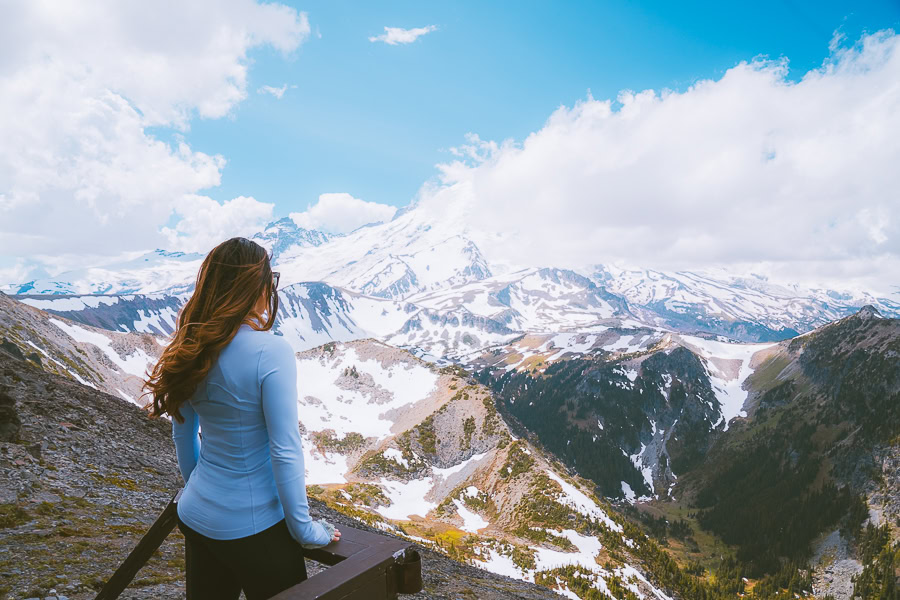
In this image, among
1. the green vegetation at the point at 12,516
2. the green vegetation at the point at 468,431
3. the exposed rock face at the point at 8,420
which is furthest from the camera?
the green vegetation at the point at 468,431

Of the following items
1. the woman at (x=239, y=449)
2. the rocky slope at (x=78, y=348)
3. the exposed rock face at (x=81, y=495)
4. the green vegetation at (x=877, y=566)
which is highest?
the rocky slope at (x=78, y=348)

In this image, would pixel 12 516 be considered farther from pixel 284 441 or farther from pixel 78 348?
pixel 78 348

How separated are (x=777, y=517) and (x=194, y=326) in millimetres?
203499

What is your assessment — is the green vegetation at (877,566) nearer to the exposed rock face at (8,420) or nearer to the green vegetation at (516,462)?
the green vegetation at (516,462)

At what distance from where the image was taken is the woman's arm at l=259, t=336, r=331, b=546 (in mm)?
3127

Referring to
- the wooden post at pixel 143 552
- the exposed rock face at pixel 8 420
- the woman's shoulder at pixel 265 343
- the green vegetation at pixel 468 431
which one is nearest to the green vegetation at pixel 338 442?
the green vegetation at pixel 468 431

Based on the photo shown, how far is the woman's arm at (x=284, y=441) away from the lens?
3.13 metres

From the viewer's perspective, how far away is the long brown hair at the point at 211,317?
128 inches

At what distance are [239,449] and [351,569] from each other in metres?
1.22

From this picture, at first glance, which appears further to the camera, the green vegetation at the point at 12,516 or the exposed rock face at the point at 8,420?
the exposed rock face at the point at 8,420

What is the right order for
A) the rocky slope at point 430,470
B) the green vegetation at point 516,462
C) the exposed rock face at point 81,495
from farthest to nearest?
1. the green vegetation at point 516,462
2. the rocky slope at point 430,470
3. the exposed rock face at point 81,495

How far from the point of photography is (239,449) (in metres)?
3.31

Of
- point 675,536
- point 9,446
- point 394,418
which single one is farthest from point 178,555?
point 675,536

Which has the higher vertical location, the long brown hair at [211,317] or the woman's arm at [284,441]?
the long brown hair at [211,317]
